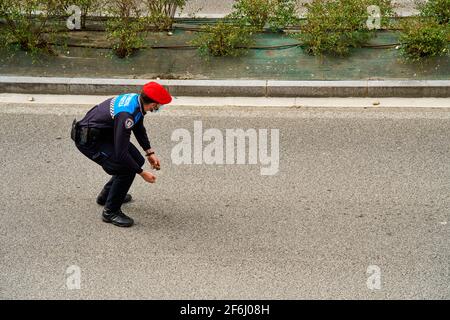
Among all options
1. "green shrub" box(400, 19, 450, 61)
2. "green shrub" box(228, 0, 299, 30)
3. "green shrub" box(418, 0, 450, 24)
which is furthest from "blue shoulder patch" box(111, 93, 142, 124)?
"green shrub" box(418, 0, 450, 24)

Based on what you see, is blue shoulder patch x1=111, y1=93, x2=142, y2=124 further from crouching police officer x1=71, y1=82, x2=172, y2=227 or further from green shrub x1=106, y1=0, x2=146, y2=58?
green shrub x1=106, y1=0, x2=146, y2=58

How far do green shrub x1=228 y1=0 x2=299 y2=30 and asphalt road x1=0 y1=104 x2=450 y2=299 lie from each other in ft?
7.50

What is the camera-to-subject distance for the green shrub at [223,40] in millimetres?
11211

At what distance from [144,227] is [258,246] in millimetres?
1063

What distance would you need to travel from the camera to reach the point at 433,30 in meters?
10.9

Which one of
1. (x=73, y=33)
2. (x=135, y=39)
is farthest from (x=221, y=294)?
(x=73, y=33)

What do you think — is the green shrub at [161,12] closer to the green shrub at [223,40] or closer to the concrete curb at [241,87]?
the green shrub at [223,40]

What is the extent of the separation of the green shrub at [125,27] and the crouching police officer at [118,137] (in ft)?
12.8

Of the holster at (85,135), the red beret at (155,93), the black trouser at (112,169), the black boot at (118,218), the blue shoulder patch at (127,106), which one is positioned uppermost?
the red beret at (155,93)

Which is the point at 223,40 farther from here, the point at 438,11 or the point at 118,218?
the point at 118,218

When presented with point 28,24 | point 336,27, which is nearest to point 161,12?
point 28,24

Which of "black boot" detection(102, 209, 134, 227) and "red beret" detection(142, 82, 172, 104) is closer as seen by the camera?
"red beret" detection(142, 82, 172, 104)

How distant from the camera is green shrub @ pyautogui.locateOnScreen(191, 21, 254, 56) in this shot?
11211 mm

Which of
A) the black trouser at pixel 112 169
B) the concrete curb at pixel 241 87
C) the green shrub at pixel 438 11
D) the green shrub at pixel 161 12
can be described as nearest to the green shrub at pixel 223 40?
the green shrub at pixel 161 12
